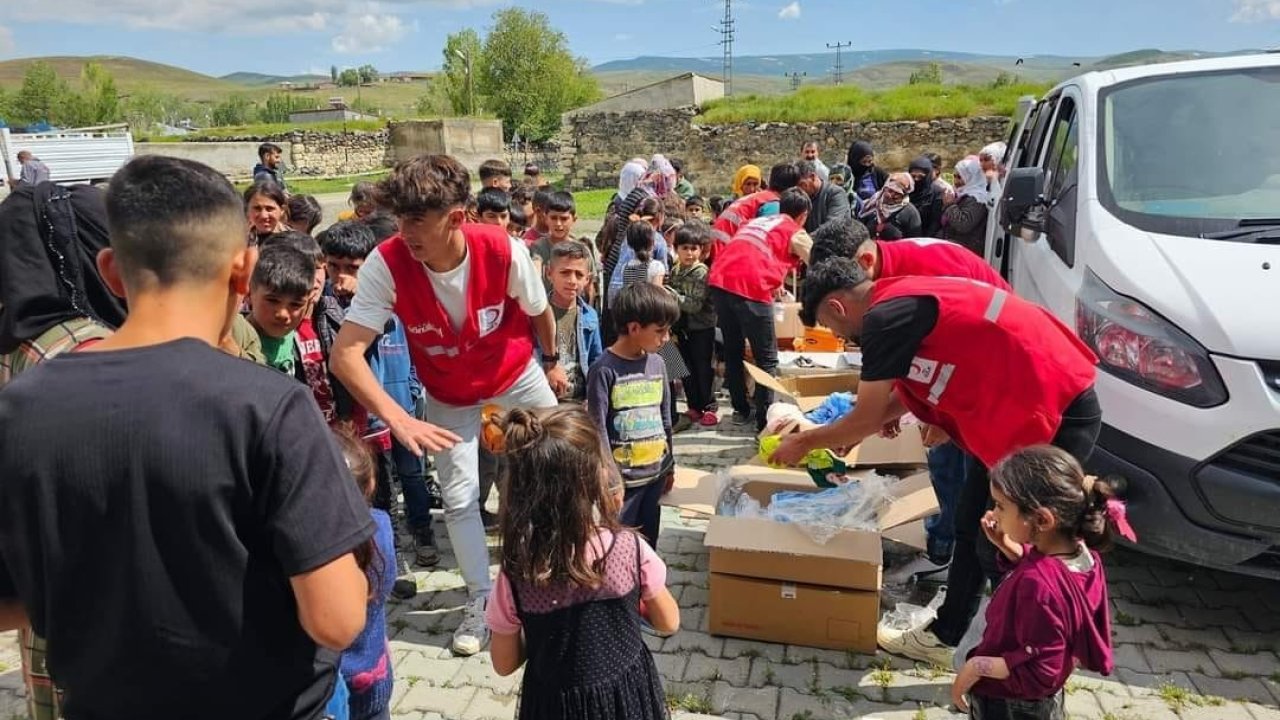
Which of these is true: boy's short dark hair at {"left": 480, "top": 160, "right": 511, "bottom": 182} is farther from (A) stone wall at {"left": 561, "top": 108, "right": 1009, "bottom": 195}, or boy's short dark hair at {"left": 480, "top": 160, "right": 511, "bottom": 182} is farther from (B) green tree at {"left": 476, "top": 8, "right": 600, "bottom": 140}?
(B) green tree at {"left": 476, "top": 8, "right": 600, "bottom": 140}

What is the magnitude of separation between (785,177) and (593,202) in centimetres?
1659

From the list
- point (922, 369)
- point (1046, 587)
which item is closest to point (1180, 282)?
point (922, 369)

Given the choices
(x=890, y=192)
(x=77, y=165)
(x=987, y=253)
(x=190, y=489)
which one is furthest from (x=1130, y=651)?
(x=77, y=165)

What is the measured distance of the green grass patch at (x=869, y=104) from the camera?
71.0 feet

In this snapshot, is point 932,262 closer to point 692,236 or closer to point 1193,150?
point 1193,150

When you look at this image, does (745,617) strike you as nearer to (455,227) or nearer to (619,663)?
(619,663)

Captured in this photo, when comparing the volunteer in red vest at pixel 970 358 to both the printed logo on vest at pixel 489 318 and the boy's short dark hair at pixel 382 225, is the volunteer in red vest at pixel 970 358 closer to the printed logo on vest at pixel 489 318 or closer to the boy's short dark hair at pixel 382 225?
the printed logo on vest at pixel 489 318

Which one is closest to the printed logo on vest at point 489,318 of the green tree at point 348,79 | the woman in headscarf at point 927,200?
the woman in headscarf at point 927,200

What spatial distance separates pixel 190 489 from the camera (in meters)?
1.13

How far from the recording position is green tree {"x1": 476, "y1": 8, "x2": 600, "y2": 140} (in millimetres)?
57312

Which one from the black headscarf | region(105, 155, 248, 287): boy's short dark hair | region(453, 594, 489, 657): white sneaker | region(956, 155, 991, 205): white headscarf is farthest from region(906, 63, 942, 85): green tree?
region(105, 155, 248, 287): boy's short dark hair

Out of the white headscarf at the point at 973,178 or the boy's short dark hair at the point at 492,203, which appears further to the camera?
the white headscarf at the point at 973,178

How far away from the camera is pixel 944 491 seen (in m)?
3.53

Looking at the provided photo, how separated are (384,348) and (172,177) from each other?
8.90 feet
